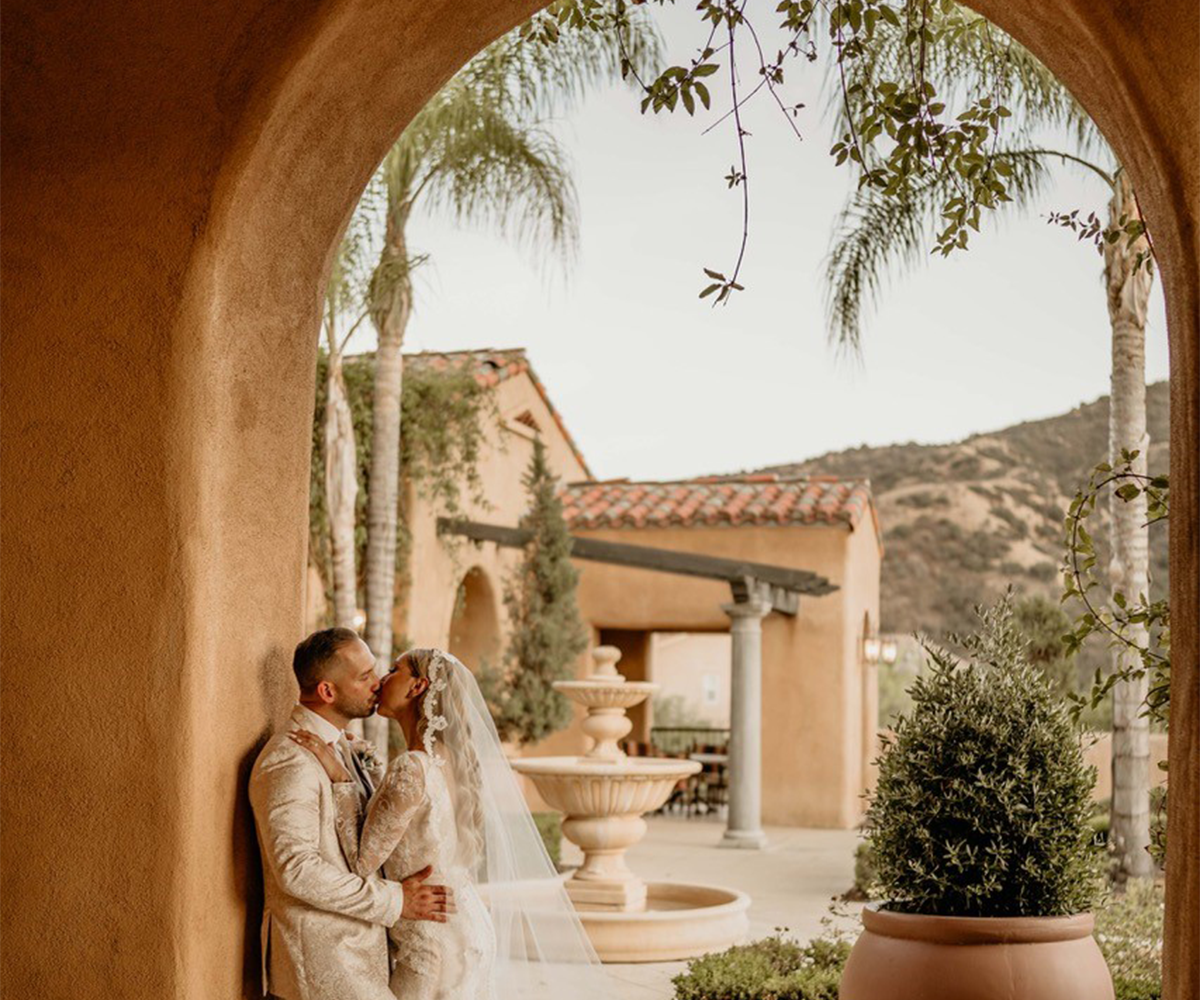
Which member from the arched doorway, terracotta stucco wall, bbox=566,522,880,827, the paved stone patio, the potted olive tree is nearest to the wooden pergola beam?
the arched doorway

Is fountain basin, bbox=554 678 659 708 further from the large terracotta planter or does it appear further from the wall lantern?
the wall lantern

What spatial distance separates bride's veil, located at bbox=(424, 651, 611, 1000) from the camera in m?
4.44

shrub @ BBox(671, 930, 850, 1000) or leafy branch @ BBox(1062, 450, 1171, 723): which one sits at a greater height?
leafy branch @ BBox(1062, 450, 1171, 723)

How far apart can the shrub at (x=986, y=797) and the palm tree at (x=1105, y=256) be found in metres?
4.53

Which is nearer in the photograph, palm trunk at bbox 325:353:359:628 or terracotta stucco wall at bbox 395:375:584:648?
palm trunk at bbox 325:353:359:628

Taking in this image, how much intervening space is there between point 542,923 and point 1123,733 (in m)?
5.76

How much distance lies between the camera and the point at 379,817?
12.4ft

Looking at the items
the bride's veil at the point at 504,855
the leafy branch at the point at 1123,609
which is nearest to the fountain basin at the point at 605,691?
the bride's veil at the point at 504,855

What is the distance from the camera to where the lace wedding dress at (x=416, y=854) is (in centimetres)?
376

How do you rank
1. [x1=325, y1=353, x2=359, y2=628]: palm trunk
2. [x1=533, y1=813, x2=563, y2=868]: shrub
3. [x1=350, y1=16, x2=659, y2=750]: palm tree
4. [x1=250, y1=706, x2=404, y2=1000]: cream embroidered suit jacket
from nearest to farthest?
1. [x1=250, y1=706, x2=404, y2=1000]: cream embroidered suit jacket
2. [x1=325, y1=353, x2=359, y2=628]: palm trunk
3. [x1=350, y1=16, x2=659, y2=750]: palm tree
4. [x1=533, y1=813, x2=563, y2=868]: shrub

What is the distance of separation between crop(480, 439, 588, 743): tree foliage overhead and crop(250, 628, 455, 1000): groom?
36.9 ft

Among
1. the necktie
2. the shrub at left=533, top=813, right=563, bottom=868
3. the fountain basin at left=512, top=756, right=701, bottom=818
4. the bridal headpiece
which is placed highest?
the bridal headpiece

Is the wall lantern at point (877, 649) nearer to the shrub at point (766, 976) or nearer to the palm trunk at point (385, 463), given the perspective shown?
the palm trunk at point (385, 463)

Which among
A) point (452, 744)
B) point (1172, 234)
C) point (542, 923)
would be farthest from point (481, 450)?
point (1172, 234)
